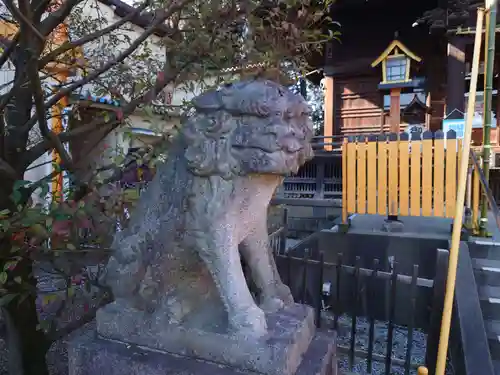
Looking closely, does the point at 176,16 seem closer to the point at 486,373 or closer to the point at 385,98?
the point at 486,373

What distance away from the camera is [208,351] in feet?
4.70

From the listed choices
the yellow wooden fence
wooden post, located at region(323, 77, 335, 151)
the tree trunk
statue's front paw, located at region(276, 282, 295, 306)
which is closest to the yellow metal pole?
statue's front paw, located at region(276, 282, 295, 306)

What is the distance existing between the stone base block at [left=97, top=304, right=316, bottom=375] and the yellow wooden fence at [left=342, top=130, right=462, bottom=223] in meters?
3.34

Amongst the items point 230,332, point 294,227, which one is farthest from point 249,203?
point 294,227

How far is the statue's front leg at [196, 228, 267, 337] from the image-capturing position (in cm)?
136

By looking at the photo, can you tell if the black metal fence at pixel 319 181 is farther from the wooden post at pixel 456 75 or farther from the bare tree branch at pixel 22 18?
the bare tree branch at pixel 22 18

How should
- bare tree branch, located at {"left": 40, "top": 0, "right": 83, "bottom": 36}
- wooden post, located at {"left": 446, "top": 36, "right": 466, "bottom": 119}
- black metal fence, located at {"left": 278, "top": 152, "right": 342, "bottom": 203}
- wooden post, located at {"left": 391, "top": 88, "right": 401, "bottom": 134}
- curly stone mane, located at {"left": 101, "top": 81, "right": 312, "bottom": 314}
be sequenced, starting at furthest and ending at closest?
1. wooden post, located at {"left": 391, "top": 88, "right": 401, "bottom": 134}
2. black metal fence, located at {"left": 278, "top": 152, "right": 342, "bottom": 203}
3. wooden post, located at {"left": 446, "top": 36, "right": 466, "bottom": 119}
4. bare tree branch, located at {"left": 40, "top": 0, "right": 83, "bottom": 36}
5. curly stone mane, located at {"left": 101, "top": 81, "right": 312, "bottom": 314}

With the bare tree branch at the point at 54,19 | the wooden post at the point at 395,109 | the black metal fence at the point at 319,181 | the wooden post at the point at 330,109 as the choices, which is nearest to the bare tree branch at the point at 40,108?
the bare tree branch at the point at 54,19

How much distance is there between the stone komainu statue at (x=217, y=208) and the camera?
4.37 feet

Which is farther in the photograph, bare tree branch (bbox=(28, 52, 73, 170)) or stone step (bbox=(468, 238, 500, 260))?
stone step (bbox=(468, 238, 500, 260))

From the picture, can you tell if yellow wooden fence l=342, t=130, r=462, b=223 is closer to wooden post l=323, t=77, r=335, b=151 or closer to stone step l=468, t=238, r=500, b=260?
stone step l=468, t=238, r=500, b=260

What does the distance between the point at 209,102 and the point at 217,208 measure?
395 millimetres

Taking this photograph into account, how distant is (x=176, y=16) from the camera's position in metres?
2.23

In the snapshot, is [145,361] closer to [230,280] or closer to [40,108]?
[230,280]
